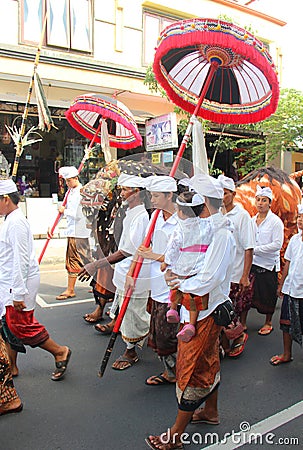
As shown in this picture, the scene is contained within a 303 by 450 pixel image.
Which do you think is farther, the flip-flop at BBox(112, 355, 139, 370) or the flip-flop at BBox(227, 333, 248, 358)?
the flip-flop at BBox(227, 333, 248, 358)

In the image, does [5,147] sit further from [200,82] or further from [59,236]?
[200,82]

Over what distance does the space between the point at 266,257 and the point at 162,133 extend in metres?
5.17

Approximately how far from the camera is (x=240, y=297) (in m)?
4.26

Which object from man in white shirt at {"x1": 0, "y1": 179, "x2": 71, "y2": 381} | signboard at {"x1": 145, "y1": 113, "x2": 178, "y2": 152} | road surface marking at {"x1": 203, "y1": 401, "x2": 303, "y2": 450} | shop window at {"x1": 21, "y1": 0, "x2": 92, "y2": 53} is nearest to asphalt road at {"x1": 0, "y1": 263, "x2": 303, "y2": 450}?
road surface marking at {"x1": 203, "y1": 401, "x2": 303, "y2": 450}

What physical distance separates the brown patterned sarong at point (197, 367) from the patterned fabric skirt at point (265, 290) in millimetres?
2198

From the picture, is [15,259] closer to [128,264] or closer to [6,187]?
[6,187]

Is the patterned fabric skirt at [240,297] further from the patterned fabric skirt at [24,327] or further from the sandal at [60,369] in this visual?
the patterned fabric skirt at [24,327]

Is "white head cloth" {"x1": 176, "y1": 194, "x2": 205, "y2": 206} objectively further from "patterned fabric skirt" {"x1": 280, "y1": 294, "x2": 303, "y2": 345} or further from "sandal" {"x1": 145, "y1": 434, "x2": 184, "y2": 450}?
"patterned fabric skirt" {"x1": 280, "y1": 294, "x2": 303, "y2": 345}

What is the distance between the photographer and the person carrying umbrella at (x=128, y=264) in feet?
10.8

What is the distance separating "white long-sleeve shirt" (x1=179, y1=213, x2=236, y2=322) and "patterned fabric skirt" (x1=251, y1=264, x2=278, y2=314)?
2.20 m

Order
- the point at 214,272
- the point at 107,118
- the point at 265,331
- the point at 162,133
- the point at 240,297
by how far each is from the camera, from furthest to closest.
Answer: the point at 162,133
the point at 107,118
the point at 265,331
the point at 240,297
the point at 214,272

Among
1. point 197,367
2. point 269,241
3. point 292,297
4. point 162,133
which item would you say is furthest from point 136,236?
point 162,133

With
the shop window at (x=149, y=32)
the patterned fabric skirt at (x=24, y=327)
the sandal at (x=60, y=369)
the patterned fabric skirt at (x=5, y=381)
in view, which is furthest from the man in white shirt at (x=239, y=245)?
the shop window at (x=149, y=32)

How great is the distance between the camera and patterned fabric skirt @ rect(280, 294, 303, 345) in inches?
145
